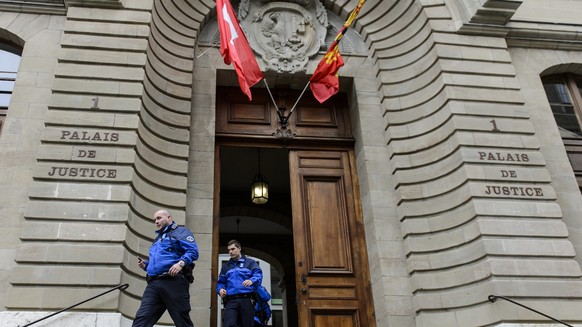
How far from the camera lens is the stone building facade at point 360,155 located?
10070mm

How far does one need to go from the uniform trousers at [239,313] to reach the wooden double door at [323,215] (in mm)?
2408

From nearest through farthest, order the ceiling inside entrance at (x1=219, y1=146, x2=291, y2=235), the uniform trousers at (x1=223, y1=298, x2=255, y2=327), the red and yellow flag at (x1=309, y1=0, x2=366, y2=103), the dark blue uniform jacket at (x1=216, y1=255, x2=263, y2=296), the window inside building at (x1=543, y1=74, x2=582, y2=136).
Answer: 1. the uniform trousers at (x1=223, y1=298, x2=255, y2=327)
2. the dark blue uniform jacket at (x1=216, y1=255, x2=263, y2=296)
3. the red and yellow flag at (x1=309, y1=0, x2=366, y2=103)
4. the window inside building at (x1=543, y1=74, x2=582, y2=136)
5. the ceiling inside entrance at (x1=219, y1=146, x2=291, y2=235)

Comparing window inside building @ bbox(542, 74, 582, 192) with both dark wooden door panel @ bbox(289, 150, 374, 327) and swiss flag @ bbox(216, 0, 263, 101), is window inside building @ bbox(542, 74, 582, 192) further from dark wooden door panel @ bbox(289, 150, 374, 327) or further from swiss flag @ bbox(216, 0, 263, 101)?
swiss flag @ bbox(216, 0, 263, 101)

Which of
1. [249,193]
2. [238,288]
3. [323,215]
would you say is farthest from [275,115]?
[249,193]

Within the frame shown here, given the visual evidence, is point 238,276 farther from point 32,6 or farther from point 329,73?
point 32,6

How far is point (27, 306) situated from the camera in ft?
29.9

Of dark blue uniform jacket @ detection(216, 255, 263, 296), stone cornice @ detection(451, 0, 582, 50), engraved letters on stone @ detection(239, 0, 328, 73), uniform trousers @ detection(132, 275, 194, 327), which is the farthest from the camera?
engraved letters on stone @ detection(239, 0, 328, 73)

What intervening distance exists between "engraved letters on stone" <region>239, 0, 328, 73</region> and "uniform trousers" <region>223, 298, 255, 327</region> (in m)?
6.34

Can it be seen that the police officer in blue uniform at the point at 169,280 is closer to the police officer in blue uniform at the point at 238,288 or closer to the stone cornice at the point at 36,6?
the police officer in blue uniform at the point at 238,288

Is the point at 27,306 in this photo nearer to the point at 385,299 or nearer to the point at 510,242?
the point at 385,299

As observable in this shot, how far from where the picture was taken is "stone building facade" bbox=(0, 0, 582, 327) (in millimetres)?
10070

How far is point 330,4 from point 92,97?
Answer: 715 cm

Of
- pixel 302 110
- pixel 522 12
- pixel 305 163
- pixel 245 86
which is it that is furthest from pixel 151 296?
pixel 522 12

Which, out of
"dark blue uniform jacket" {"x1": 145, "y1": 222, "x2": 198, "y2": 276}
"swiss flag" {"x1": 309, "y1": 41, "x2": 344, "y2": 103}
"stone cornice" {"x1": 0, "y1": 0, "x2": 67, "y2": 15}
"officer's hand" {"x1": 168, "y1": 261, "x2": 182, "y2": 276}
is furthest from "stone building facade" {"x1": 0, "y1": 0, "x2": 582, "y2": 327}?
"officer's hand" {"x1": 168, "y1": 261, "x2": 182, "y2": 276}
